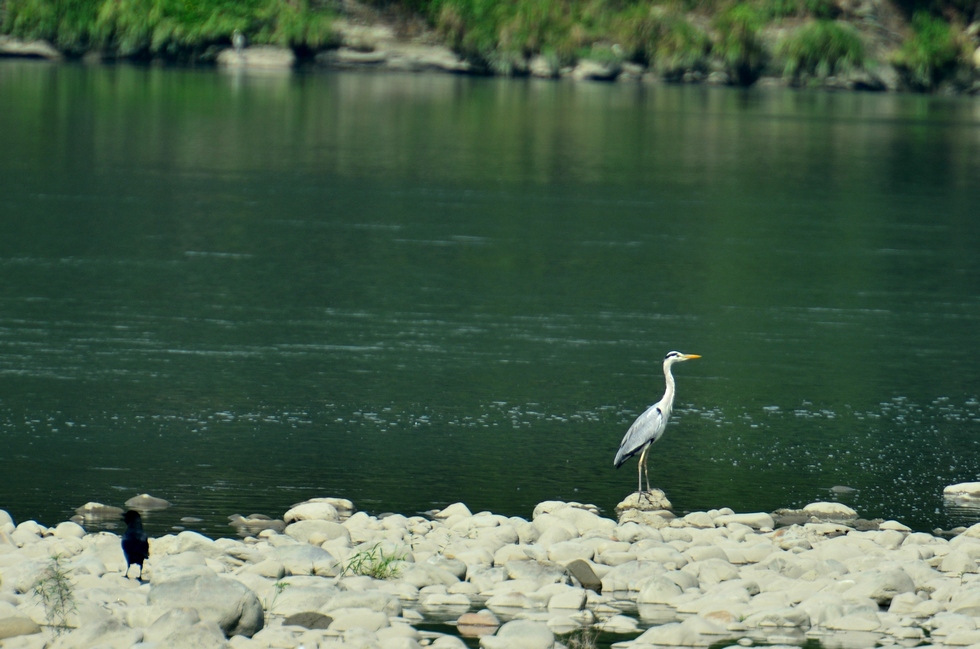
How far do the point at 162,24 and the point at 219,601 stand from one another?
333 ft

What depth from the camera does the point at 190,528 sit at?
1431 centimetres

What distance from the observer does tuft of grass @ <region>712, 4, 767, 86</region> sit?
113 m

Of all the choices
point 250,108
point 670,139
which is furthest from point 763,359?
point 250,108

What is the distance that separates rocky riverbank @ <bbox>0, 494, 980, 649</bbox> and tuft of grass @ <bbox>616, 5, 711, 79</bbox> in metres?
101

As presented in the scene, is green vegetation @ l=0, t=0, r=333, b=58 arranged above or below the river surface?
above

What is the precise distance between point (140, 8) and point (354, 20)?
49.3ft

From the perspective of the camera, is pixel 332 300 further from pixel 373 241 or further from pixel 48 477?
pixel 48 477

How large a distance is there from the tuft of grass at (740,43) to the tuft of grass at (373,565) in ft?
339

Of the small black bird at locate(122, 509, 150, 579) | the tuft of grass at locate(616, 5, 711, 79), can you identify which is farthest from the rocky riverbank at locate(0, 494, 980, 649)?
the tuft of grass at locate(616, 5, 711, 79)

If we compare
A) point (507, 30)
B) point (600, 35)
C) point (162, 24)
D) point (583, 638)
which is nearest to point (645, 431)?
point (583, 638)

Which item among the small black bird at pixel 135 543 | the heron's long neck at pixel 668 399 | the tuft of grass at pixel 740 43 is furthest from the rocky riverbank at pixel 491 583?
the tuft of grass at pixel 740 43

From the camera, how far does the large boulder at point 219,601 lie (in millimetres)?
11031

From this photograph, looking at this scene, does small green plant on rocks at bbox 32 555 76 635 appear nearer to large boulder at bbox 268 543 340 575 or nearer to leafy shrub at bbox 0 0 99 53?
large boulder at bbox 268 543 340 575

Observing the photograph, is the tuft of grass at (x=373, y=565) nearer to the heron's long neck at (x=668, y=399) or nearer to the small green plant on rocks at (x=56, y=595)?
the small green plant on rocks at (x=56, y=595)
